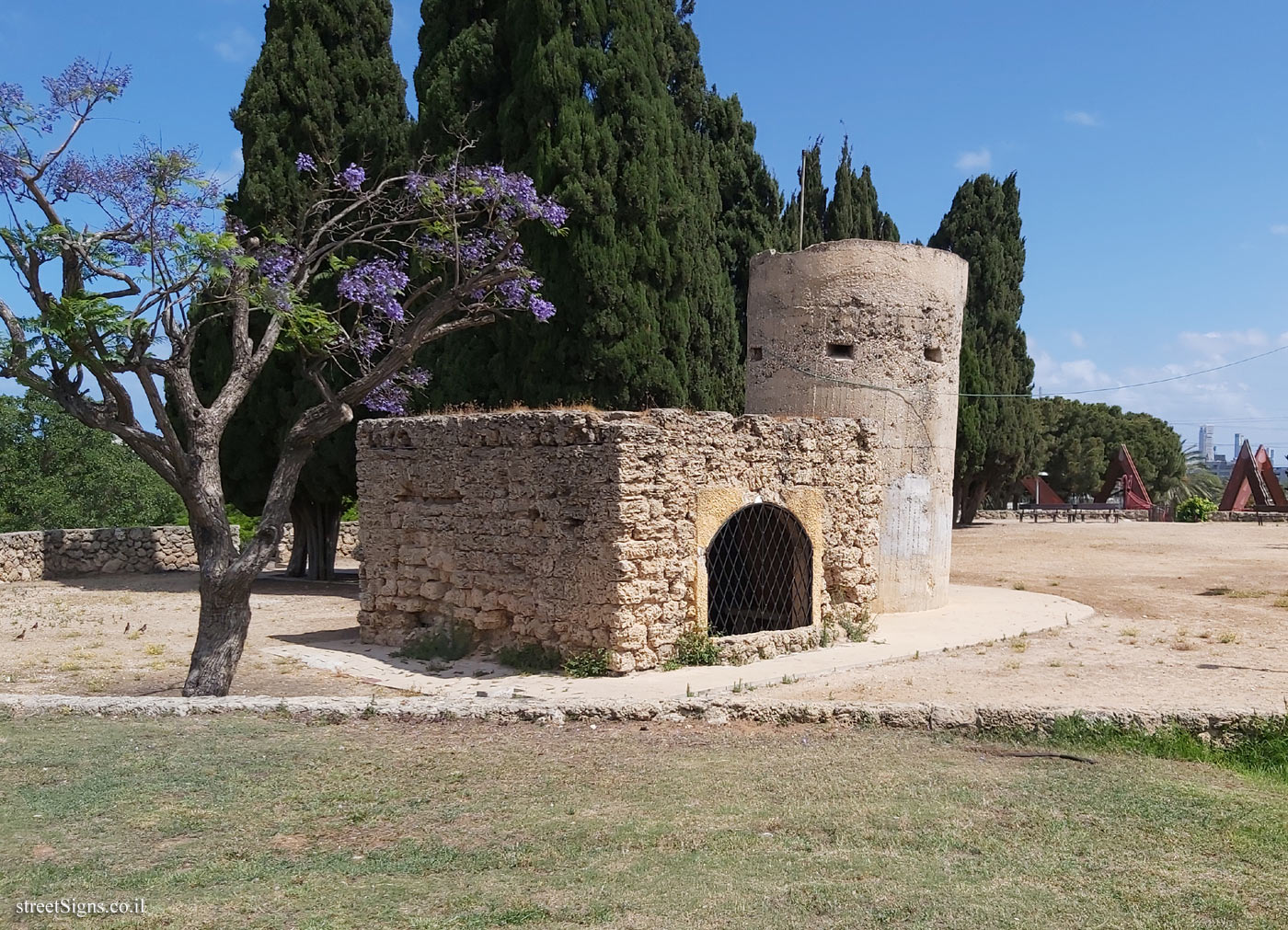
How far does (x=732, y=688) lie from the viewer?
8.70 metres

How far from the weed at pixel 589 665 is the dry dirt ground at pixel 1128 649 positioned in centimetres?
162

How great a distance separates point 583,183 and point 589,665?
909cm

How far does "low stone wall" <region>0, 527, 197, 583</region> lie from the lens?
746 inches

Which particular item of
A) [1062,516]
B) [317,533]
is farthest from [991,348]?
[317,533]

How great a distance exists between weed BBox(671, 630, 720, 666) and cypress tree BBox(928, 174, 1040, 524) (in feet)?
82.0

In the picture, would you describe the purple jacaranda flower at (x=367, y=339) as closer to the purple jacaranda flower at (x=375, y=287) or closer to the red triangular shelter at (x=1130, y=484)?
the purple jacaranda flower at (x=375, y=287)

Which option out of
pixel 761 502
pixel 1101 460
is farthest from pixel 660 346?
pixel 1101 460

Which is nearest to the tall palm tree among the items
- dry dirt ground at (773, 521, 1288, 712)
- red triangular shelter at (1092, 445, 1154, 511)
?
red triangular shelter at (1092, 445, 1154, 511)

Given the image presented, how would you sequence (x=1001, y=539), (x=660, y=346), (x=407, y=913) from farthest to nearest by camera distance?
(x=1001, y=539)
(x=660, y=346)
(x=407, y=913)

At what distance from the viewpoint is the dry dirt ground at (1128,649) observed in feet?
27.5

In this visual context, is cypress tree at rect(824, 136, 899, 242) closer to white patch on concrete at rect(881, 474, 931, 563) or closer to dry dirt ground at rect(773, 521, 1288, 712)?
dry dirt ground at rect(773, 521, 1288, 712)

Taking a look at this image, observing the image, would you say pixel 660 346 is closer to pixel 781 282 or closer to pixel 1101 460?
pixel 781 282

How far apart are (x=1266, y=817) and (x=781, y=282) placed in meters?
9.23

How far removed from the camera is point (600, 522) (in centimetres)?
951
